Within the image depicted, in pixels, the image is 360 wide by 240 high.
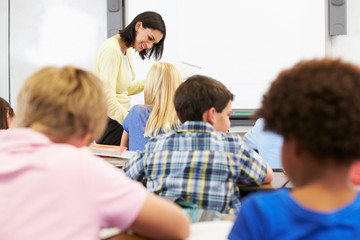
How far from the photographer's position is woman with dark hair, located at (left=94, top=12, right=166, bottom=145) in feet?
8.99

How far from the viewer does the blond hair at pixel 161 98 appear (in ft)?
7.14

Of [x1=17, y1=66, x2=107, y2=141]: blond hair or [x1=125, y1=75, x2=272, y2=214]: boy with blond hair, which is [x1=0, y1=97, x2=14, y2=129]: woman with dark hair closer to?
[x1=125, y1=75, x2=272, y2=214]: boy with blond hair

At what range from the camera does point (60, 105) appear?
792mm

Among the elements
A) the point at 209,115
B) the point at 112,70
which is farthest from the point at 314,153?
the point at 112,70

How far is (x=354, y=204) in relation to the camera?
0.67 metres

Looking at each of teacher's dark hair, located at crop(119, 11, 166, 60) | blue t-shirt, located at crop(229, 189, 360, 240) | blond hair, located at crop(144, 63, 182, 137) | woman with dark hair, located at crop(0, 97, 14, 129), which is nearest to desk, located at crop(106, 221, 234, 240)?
blue t-shirt, located at crop(229, 189, 360, 240)

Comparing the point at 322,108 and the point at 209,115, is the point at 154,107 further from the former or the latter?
the point at 322,108

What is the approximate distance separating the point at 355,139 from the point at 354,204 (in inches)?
4.1

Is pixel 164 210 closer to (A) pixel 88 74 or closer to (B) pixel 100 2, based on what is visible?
(A) pixel 88 74

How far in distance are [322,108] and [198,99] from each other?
Result: 100cm

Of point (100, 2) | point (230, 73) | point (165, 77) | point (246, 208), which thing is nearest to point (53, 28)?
point (100, 2)

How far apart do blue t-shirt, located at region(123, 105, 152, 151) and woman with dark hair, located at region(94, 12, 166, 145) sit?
41cm

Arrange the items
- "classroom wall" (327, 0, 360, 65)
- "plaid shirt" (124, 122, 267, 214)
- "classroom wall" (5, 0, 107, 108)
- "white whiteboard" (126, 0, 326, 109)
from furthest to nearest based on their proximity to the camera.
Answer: "classroom wall" (5, 0, 107, 108) → "white whiteboard" (126, 0, 326, 109) → "classroom wall" (327, 0, 360, 65) → "plaid shirt" (124, 122, 267, 214)

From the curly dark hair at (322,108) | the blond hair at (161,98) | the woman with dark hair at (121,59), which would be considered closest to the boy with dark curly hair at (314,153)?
the curly dark hair at (322,108)
